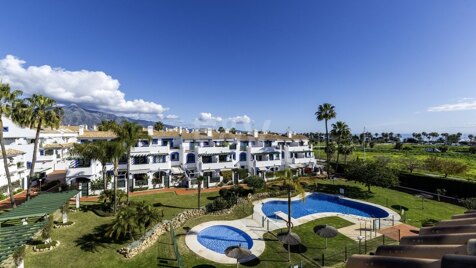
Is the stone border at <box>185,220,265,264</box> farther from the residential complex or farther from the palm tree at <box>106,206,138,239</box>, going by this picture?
the residential complex

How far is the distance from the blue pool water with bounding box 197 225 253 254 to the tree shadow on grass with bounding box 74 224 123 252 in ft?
29.2

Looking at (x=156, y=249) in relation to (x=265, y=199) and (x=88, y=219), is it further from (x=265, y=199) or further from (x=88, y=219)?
(x=265, y=199)

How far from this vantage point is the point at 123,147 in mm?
32906

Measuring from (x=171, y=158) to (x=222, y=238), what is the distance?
90.6 feet

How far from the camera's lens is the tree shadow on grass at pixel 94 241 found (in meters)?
22.5

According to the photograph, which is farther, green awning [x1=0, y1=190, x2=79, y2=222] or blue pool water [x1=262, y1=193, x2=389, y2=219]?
blue pool water [x1=262, y1=193, x2=389, y2=219]

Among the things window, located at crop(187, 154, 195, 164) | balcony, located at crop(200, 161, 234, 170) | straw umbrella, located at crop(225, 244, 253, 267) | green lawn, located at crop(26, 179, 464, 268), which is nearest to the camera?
straw umbrella, located at crop(225, 244, 253, 267)

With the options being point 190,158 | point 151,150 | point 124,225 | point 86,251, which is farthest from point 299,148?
point 86,251

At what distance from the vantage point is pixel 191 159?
50875 millimetres

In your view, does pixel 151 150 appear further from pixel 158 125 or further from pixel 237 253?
pixel 158 125

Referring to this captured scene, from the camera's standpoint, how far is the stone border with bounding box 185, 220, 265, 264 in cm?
2203

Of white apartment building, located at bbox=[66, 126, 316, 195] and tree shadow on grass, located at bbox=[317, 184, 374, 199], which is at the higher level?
white apartment building, located at bbox=[66, 126, 316, 195]

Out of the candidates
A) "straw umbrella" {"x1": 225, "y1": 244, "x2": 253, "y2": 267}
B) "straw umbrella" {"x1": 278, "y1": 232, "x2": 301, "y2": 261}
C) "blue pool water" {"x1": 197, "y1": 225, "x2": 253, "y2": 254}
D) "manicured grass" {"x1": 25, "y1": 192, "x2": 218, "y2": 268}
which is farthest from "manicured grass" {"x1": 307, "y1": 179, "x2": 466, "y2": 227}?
"manicured grass" {"x1": 25, "y1": 192, "x2": 218, "y2": 268}

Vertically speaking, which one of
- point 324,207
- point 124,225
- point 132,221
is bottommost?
point 324,207
